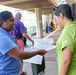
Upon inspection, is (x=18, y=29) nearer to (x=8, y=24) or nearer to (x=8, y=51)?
(x=8, y=24)

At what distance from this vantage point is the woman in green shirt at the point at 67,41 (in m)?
1.86

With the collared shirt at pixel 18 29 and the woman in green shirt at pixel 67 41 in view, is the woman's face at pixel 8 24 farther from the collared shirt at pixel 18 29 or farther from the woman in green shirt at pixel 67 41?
the collared shirt at pixel 18 29

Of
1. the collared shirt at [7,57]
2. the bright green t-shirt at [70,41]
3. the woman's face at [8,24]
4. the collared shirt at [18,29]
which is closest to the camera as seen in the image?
the bright green t-shirt at [70,41]

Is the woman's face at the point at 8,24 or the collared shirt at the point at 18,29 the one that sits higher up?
the woman's face at the point at 8,24

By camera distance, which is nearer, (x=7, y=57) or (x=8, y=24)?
(x=7, y=57)

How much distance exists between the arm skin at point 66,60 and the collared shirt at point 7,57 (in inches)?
25.4

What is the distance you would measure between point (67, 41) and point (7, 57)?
0.84 m

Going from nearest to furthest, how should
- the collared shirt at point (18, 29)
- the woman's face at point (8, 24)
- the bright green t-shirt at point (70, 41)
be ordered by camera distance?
the bright green t-shirt at point (70, 41)
the woman's face at point (8, 24)
the collared shirt at point (18, 29)

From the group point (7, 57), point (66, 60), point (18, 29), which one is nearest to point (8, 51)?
point (7, 57)

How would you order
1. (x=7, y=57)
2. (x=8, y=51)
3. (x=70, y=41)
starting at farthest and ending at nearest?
(x=7, y=57), (x=8, y=51), (x=70, y=41)

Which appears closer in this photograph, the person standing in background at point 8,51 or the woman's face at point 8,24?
the person standing in background at point 8,51

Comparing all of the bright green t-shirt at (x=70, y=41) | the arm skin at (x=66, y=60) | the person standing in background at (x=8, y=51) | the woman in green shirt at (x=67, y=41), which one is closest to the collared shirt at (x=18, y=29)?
the person standing in background at (x=8, y=51)

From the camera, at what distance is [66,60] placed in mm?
Answer: 1884

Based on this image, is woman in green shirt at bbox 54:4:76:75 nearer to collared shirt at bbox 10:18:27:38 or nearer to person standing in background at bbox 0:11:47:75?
person standing in background at bbox 0:11:47:75
